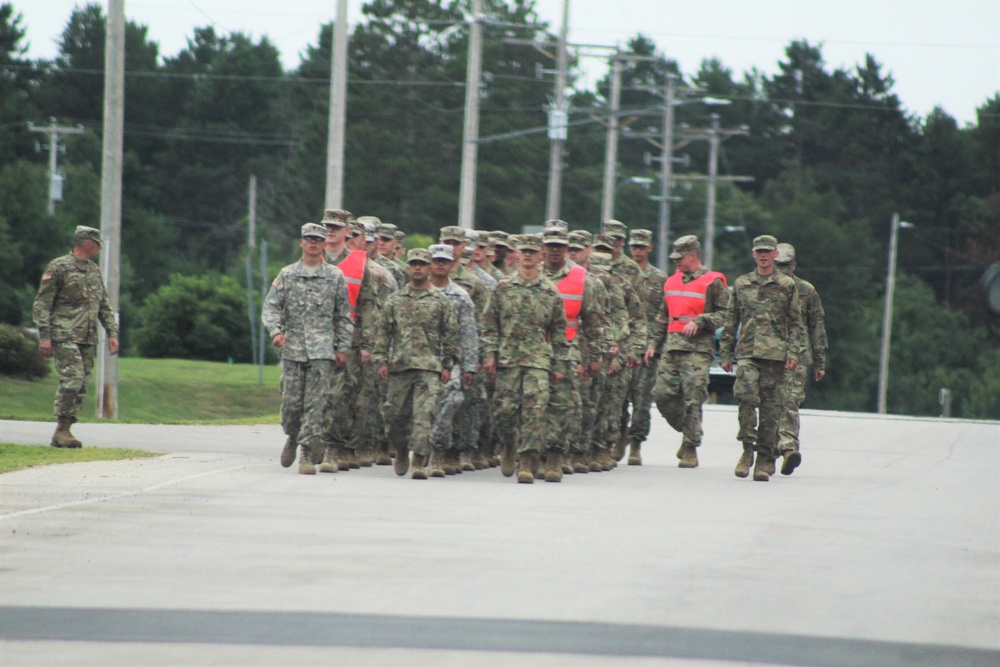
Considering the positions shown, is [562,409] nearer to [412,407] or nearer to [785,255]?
[412,407]

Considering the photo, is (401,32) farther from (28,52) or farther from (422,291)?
(422,291)

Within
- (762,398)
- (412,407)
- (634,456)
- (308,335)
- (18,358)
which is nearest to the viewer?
(308,335)

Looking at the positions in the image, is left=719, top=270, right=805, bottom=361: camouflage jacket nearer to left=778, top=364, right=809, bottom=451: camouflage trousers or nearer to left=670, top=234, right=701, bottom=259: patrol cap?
left=778, top=364, right=809, bottom=451: camouflage trousers

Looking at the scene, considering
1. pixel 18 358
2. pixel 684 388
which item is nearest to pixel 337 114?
pixel 18 358

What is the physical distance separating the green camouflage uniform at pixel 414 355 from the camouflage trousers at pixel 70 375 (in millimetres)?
3391

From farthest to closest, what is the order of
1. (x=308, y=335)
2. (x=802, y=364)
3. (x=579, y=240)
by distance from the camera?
1. (x=579, y=240)
2. (x=802, y=364)
3. (x=308, y=335)

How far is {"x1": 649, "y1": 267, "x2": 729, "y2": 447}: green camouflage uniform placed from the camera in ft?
55.9

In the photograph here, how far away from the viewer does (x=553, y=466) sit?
1526 cm

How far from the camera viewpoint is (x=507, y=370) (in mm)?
15141

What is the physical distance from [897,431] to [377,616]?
66.0 ft

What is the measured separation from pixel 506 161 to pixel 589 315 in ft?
222

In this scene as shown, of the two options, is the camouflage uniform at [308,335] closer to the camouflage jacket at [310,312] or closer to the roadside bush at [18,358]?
the camouflage jacket at [310,312]

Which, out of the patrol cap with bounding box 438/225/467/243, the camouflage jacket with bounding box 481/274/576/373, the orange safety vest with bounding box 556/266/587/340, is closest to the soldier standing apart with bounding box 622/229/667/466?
the orange safety vest with bounding box 556/266/587/340

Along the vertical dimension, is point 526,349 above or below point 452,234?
below
